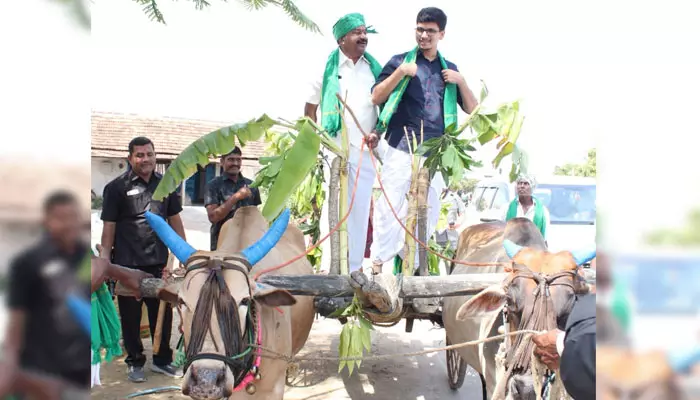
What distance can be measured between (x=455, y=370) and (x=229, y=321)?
11.3ft

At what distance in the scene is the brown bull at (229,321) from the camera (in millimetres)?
2652

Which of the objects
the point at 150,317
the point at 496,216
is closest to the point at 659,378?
the point at 150,317

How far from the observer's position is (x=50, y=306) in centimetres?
83

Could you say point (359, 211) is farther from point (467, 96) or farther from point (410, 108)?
point (467, 96)

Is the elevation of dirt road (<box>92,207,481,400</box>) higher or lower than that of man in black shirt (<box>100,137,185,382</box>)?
lower

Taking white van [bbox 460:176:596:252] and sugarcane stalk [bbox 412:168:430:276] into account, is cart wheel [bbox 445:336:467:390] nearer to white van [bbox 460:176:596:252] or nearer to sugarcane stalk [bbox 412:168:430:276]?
sugarcane stalk [bbox 412:168:430:276]

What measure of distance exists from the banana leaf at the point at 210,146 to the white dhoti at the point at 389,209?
122cm

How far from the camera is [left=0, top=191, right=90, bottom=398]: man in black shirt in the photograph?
792mm

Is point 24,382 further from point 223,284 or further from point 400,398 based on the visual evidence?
point 400,398

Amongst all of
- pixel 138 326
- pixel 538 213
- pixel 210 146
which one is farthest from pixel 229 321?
pixel 538 213

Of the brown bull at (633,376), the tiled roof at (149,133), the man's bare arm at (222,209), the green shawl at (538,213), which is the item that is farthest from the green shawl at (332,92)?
the tiled roof at (149,133)

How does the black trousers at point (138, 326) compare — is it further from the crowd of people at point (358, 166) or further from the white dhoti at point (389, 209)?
the white dhoti at point (389, 209)

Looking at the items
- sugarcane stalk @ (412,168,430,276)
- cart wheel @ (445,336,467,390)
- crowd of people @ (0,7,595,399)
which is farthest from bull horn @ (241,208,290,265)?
cart wheel @ (445,336,467,390)

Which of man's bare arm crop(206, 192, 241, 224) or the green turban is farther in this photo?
man's bare arm crop(206, 192, 241, 224)
